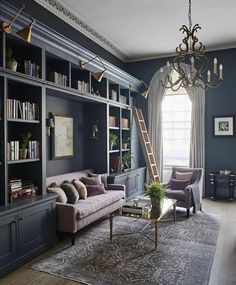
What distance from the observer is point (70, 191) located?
4.18 m

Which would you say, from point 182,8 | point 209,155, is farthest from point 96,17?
point 209,155

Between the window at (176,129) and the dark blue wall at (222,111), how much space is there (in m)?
0.54

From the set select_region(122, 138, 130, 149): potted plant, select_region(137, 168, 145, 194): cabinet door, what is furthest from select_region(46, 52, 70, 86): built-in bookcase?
select_region(137, 168, 145, 194): cabinet door

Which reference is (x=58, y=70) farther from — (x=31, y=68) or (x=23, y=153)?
(x=23, y=153)

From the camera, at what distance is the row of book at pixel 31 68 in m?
3.57

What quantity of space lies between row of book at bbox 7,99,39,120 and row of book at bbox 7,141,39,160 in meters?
0.34

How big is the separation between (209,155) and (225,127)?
798mm

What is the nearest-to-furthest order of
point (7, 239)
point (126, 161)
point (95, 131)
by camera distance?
point (7, 239) < point (95, 131) < point (126, 161)

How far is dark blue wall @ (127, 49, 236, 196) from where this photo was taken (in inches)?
258

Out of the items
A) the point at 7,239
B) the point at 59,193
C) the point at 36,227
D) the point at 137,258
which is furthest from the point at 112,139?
the point at 7,239

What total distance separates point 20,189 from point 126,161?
351 cm

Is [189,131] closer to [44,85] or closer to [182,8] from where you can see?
[182,8]

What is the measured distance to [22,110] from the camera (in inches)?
139

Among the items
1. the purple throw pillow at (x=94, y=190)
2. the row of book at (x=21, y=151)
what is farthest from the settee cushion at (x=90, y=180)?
the row of book at (x=21, y=151)
